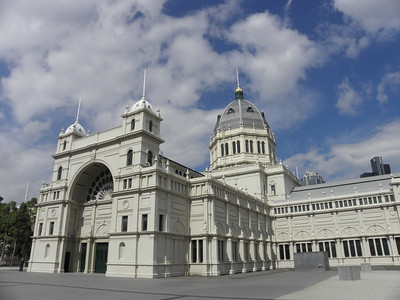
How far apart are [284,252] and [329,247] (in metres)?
8.85

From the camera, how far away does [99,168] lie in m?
51.2

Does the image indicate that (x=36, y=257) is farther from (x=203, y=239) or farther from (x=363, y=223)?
(x=363, y=223)

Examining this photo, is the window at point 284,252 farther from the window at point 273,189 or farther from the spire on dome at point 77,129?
the spire on dome at point 77,129

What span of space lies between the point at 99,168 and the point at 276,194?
131 ft

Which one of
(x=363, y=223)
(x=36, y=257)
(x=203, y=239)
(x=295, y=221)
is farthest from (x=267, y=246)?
(x=36, y=257)

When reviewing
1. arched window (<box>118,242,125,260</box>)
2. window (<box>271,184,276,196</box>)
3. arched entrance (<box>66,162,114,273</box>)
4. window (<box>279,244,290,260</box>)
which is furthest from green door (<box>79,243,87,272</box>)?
window (<box>271,184,276,196</box>)

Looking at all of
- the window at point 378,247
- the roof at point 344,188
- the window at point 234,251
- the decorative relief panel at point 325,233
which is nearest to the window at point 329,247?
the decorative relief panel at point 325,233

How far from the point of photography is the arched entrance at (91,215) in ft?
152

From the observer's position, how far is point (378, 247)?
5659cm

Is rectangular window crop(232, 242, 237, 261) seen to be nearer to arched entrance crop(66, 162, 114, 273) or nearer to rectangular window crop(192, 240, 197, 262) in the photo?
rectangular window crop(192, 240, 197, 262)

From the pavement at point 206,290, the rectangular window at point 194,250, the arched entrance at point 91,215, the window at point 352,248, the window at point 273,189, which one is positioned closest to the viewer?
the pavement at point 206,290

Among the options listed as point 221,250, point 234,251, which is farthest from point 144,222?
point 234,251

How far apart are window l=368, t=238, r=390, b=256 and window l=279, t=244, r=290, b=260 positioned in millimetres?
15266

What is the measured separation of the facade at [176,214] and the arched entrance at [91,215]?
162mm
